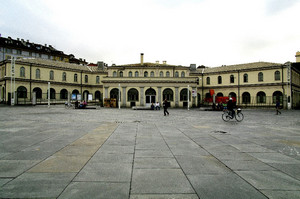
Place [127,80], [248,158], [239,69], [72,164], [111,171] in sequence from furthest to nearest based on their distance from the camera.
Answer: [239,69] < [127,80] < [248,158] < [72,164] < [111,171]

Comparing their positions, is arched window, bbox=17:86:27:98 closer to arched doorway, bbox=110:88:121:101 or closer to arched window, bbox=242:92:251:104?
arched doorway, bbox=110:88:121:101

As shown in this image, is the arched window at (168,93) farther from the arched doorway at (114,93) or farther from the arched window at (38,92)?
the arched window at (38,92)

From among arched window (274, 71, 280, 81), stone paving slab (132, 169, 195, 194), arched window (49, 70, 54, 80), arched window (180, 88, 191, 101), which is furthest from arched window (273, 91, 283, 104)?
arched window (49, 70, 54, 80)

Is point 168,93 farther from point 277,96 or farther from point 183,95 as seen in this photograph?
point 277,96

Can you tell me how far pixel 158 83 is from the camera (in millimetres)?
38062

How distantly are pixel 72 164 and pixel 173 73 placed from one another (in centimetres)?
4256

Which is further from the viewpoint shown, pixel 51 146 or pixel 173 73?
pixel 173 73

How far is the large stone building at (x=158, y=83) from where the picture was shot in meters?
38.0

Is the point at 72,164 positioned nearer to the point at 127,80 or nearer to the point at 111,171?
the point at 111,171

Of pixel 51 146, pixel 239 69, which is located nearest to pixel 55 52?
pixel 239 69

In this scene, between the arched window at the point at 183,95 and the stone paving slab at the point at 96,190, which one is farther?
the arched window at the point at 183,95

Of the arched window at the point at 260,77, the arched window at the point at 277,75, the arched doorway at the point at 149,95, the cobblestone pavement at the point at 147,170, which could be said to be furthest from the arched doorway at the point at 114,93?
the arched window at the point at 277,75

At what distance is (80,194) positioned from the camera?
2.72 metres

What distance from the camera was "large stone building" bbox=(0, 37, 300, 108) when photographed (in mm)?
38000
